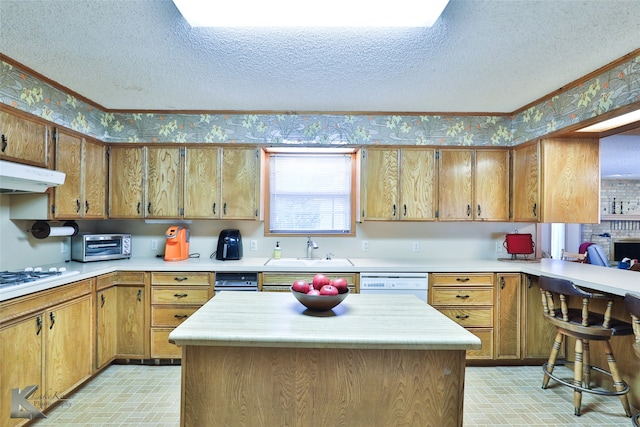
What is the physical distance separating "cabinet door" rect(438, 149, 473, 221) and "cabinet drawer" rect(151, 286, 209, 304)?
7.79ft

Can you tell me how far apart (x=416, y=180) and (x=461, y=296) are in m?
1.16

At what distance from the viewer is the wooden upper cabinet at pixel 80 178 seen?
263cm

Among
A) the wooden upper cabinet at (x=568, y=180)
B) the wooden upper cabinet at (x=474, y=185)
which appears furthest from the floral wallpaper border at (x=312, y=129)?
the wooden upper cabinet at (x=568, y=180)

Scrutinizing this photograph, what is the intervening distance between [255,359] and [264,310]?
287mm

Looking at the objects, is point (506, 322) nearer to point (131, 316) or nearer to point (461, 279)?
point (461, 279)

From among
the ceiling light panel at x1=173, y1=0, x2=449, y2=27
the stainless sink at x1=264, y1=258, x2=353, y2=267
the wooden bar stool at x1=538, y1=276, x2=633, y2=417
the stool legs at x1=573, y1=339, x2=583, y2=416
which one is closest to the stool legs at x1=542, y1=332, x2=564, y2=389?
the wooden bar stool at x1=538, y1=276, x2=633, y2=417

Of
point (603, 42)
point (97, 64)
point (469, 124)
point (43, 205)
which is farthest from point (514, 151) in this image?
point (43, 205)

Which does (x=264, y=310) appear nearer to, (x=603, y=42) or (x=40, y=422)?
(x=40, y=422)

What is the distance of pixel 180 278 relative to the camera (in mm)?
2939

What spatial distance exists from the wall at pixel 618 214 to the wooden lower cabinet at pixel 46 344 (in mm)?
9450

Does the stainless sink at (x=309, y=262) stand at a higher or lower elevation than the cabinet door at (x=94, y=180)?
lower

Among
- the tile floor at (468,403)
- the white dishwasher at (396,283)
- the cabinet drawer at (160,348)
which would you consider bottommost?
the tile floor at (468,403)

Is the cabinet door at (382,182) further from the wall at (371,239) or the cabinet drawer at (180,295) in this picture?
the cabinet drawer at (180,295)

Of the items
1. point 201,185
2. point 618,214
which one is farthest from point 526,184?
Result: point 618,214
